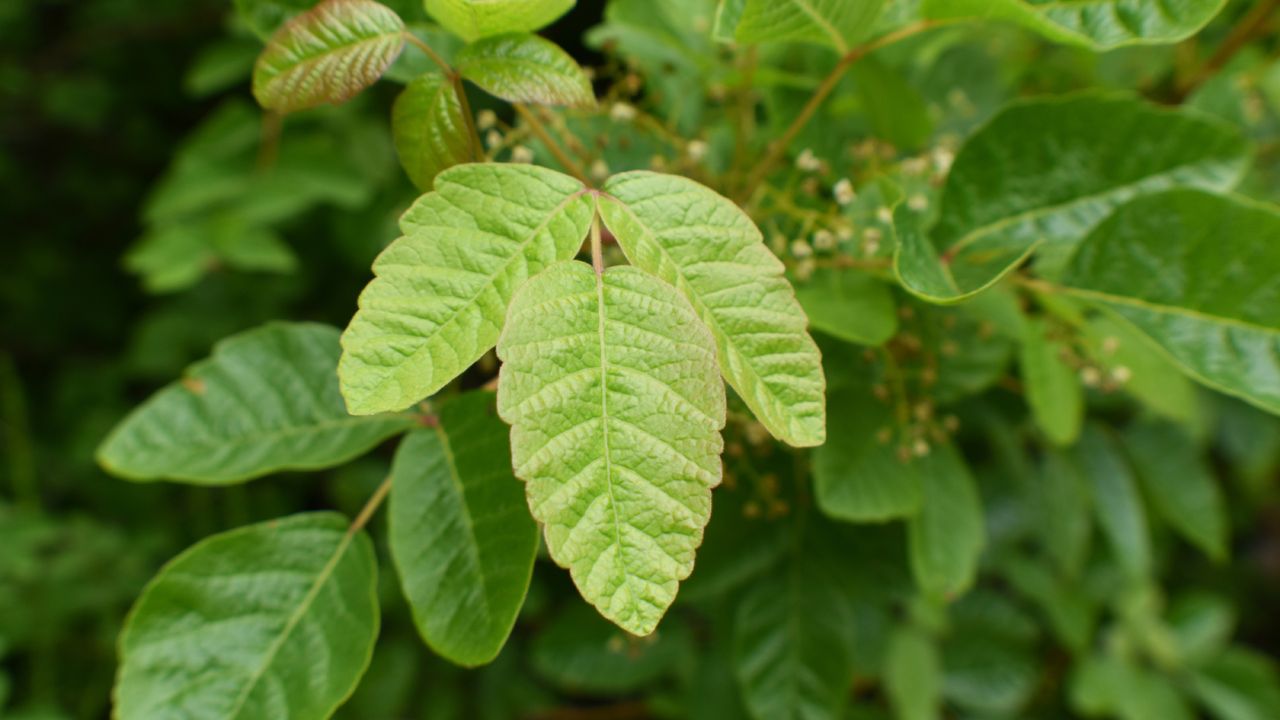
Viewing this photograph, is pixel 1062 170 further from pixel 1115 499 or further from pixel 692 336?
pixel 1115 499

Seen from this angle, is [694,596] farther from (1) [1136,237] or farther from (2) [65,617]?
(2) [65,617]

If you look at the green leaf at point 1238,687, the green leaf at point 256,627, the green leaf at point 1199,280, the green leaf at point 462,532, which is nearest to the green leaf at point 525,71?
the green leaf at point 462,532

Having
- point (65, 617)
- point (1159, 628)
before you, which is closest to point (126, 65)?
point (65, 617)

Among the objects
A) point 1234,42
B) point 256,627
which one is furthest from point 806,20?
point 1234,42

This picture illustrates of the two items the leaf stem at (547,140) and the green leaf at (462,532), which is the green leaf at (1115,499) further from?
the green leaf at (462,532)

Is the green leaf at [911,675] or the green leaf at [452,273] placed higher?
the green leaf at [452,273]

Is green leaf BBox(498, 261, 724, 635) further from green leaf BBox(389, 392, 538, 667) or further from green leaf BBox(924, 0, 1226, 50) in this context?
green leaf BBox(924, 0, 1226, 50)
